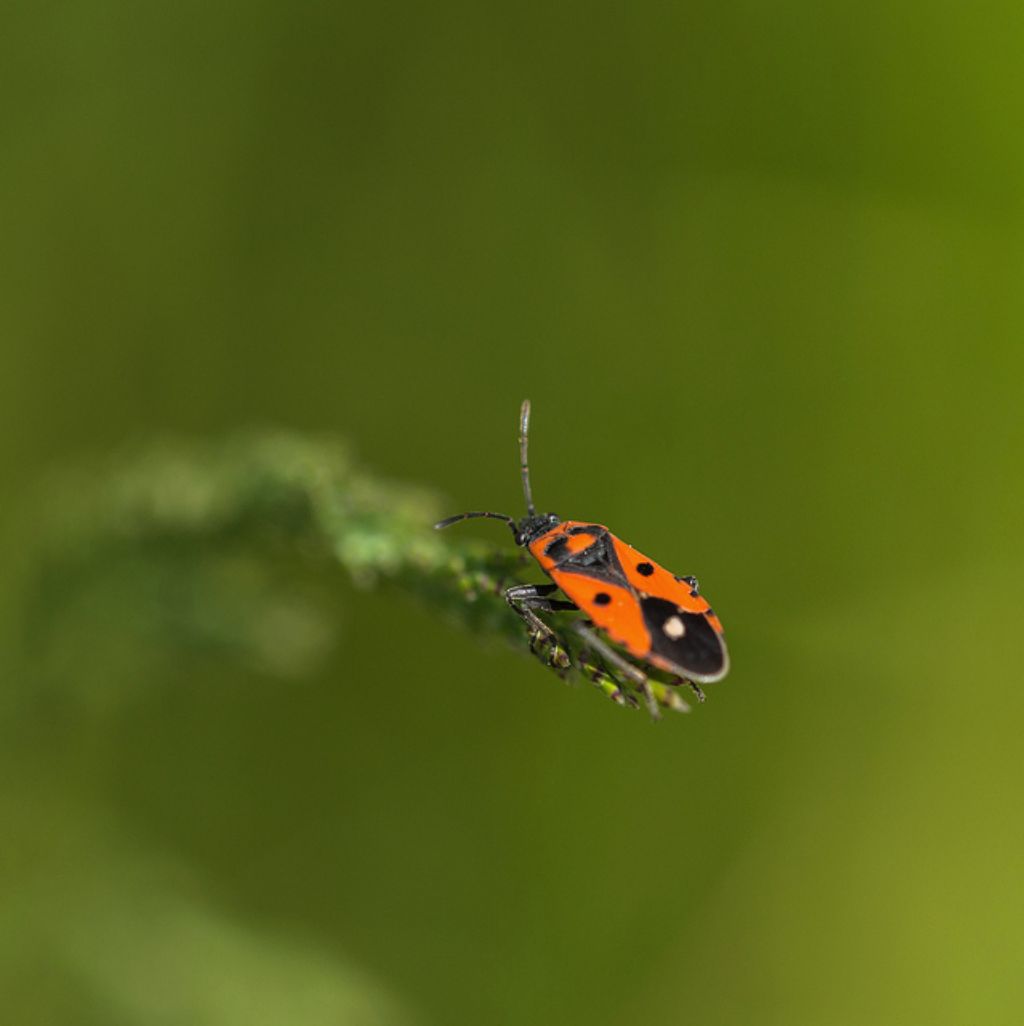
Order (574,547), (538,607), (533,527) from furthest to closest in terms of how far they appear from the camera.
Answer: (533,527) < (574,547) < (538,607)

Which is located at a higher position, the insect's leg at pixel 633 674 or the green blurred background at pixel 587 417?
the green blurred background at pixel 587 417

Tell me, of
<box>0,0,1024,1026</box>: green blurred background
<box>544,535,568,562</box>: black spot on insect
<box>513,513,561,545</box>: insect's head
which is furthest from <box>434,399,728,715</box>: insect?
<box>0,0,1024,1026</box>: green blurred background

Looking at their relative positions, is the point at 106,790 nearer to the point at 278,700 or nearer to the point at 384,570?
the point at 278,700

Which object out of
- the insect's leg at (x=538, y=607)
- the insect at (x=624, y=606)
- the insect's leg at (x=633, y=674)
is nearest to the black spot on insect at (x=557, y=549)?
the insect at (x=624, y=606)

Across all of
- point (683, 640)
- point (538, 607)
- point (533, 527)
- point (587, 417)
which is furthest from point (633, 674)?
point (587, 417)

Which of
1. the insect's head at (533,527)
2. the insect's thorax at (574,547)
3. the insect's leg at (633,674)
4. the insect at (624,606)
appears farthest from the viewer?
the insect's head at (533,527)

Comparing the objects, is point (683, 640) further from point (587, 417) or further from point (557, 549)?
point (587, 417)

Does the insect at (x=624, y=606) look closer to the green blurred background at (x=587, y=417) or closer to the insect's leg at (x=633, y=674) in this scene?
the insect's leg at (x=633, y=674)
